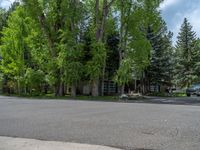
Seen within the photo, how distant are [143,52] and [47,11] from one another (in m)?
11.4

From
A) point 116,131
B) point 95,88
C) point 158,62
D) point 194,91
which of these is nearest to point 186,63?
point 158,62

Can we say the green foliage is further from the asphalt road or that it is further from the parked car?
the asphalt road

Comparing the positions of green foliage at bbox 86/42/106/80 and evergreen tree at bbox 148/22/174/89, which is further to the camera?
evergreen tree at bbox 148/22/174/89

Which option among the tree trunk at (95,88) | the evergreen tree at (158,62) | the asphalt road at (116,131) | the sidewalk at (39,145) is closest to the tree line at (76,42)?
the tree trunk at (95,88)

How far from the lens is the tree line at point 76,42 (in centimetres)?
3481

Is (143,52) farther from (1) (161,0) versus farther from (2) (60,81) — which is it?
(2) (60,81)

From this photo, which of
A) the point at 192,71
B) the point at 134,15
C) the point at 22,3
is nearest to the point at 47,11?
the point at 22,3

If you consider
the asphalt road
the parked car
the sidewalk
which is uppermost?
the parked car

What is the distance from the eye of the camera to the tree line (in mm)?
34809

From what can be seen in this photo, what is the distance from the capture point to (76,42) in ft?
119

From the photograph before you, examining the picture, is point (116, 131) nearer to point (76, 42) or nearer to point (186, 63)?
point (76, 42)

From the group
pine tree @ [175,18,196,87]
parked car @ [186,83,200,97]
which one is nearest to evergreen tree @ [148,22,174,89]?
parked car @ [186,83,200,97]

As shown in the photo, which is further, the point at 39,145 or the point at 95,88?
the point at 95,88

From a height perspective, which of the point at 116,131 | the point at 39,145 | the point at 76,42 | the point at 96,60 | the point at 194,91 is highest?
the point at 76,42
